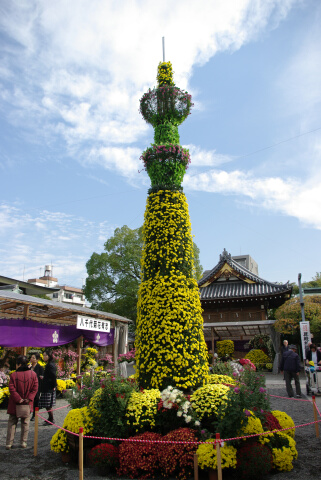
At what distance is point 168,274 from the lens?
7.54 meters

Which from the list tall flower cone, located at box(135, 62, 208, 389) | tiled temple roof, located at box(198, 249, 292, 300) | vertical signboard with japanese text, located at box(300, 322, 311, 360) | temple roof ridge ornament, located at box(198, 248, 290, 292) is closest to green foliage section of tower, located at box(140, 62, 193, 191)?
tall flower cone, located at box(135, 62, 208, 389)

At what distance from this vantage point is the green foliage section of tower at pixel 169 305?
6863mm

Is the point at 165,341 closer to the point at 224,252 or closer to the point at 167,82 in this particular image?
the point at 167,82

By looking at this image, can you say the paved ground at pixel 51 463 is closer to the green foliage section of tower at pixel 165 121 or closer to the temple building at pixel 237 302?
the green foliage section of tower at pixel 165 121

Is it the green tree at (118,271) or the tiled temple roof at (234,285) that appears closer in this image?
the tiled temple roof at (234,285)

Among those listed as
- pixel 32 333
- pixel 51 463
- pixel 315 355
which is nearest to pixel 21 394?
pixel 51 463

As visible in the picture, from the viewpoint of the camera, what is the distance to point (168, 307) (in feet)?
23.6

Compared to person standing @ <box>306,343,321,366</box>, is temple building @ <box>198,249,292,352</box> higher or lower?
higher

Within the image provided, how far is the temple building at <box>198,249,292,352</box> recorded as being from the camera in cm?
2296

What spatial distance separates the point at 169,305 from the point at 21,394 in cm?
344

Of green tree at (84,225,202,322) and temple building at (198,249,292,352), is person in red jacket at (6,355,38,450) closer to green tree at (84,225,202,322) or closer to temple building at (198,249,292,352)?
temple building at (198,249,292,352)

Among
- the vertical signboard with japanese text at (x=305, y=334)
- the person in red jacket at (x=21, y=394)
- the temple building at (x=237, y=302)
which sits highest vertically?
the temple building at (x=237, y=302)

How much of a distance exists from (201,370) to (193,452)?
1949 mm

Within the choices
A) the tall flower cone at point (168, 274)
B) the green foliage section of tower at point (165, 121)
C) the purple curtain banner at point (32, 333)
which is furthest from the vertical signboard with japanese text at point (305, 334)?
the green foliage section of tower at point (165, 121)
